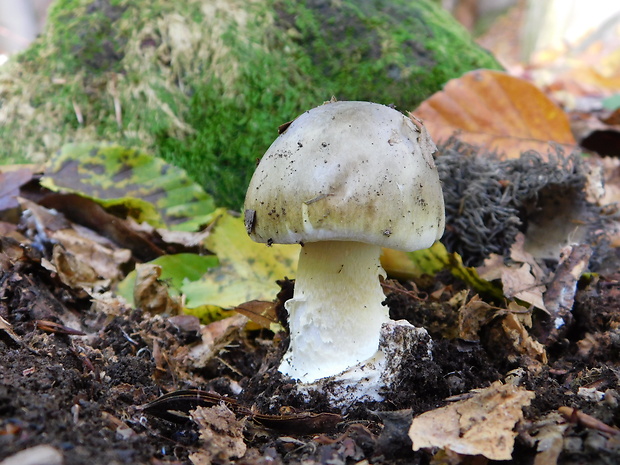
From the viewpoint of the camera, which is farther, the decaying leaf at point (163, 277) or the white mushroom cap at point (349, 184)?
the decaying leaf at point (163, 277)

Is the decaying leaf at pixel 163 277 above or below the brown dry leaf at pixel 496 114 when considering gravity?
below

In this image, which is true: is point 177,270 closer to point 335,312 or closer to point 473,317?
point 335,312

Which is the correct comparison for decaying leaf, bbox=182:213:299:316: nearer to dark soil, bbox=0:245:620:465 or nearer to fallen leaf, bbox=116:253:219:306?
fallen leaf, bbox=116:253:219:306

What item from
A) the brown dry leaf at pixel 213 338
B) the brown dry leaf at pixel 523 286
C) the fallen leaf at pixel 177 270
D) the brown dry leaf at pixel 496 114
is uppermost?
the brown dry leaf at pixel 496 114

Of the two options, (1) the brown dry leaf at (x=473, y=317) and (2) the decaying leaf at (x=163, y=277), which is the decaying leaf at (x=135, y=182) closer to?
(2) the decaying leaf at (x=163, y=277)

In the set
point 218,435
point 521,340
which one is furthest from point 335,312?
point 521,340

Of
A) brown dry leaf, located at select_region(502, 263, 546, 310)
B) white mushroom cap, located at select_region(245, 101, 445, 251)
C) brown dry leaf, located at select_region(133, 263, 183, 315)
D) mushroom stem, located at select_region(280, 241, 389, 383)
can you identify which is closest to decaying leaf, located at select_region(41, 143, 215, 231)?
brown dry leaf, located at select_region(133, 263, 183, 315)

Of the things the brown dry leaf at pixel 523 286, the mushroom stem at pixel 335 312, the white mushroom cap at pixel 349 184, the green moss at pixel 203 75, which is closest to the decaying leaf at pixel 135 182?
the green moss at pixel 203 75

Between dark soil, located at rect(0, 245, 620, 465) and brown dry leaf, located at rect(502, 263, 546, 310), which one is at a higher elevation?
brown dry leaf, located at rect(502, 263, 546, 310)
